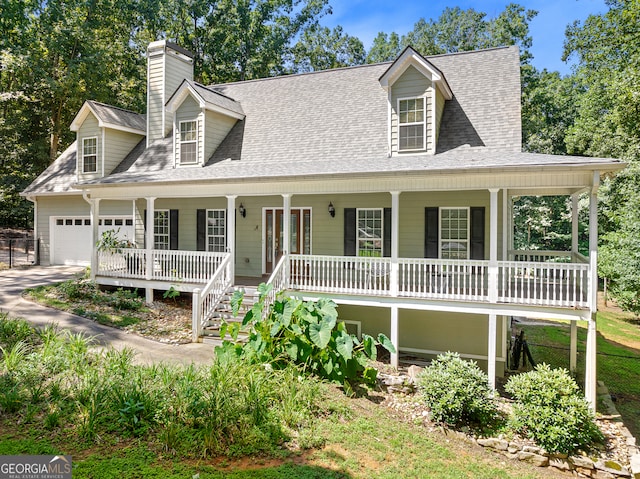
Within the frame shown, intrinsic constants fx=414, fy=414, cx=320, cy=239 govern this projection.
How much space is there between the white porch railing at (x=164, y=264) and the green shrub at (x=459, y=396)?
6810 mm

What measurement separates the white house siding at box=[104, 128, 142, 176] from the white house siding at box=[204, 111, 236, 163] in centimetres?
447

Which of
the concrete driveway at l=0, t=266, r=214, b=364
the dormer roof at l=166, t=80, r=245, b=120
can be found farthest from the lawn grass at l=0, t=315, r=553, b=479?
the dormer roof at l=166, t=80, r=245, b=120

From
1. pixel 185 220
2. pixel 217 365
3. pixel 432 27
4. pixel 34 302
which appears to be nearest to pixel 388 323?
pixel 217 365

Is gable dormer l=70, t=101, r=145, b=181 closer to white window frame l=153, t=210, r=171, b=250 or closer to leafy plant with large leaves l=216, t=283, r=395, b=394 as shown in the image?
white window frame l=153, t=210, r=171, b=250

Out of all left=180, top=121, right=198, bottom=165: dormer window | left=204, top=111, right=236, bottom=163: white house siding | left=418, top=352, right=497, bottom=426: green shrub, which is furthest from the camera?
left=180, top=121, right=198, bottom=165: dormer window

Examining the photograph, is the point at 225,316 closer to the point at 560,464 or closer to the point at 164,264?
the point at 164,264

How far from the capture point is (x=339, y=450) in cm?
581

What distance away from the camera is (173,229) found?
49.0 feet

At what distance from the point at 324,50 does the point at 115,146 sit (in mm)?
22828

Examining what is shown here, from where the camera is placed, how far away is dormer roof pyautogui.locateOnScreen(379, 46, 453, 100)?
11.0 meters

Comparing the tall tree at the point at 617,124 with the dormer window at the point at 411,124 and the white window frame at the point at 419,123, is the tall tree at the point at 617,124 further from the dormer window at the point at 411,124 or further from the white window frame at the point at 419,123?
the dormer window at the point at 411,124

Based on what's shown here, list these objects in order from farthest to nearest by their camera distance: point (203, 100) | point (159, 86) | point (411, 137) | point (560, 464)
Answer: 1. point (159, 86)
2. point (203, 100)
3. point (411, 137)
4. point (560, 464)

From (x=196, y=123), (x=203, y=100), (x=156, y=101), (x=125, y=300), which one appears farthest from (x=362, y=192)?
(x=156, y=101)

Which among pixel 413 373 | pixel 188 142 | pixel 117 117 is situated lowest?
pixel 413 373
